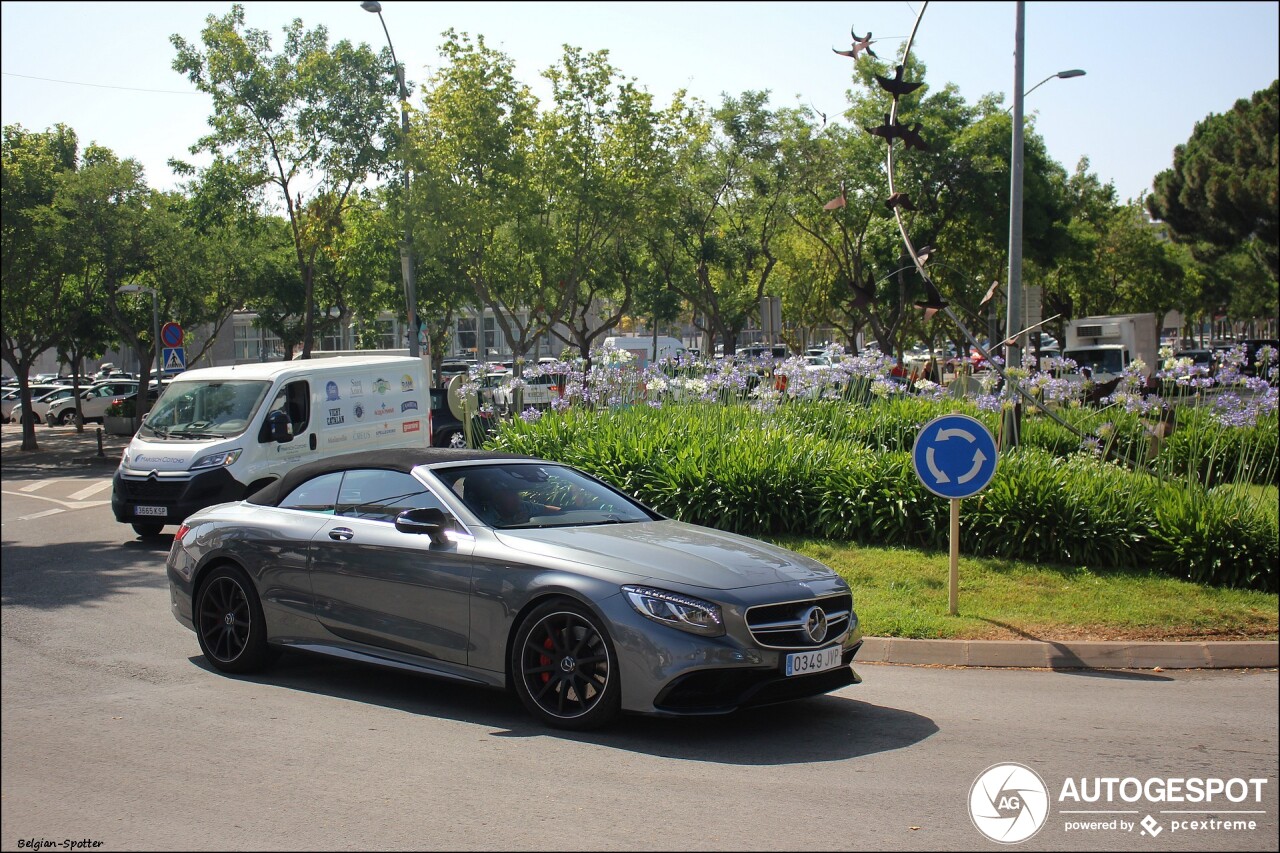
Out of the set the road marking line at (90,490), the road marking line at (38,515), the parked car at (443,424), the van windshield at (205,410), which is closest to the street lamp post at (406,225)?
the parked car at (443,424)

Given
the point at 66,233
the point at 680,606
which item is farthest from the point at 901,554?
the point at 66,233

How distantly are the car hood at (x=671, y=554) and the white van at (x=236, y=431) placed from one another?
8761mm

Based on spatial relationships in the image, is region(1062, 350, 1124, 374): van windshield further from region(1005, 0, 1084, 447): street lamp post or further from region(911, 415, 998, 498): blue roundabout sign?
region(911, 415, 998, 498): blue roundabout sign

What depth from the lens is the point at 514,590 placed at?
6.42 metres

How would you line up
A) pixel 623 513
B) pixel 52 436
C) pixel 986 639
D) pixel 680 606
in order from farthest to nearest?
pixel 52 436
pixel 986 639
pixel 623 513
pixel 680 606

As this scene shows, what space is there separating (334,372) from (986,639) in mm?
10411

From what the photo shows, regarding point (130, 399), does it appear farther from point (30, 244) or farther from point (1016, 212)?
point (1016, 212)

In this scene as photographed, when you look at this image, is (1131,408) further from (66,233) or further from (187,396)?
(66,233)

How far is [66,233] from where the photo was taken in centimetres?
3216

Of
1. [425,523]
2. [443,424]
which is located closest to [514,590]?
[425,523]

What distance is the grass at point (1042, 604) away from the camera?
8.80 metres

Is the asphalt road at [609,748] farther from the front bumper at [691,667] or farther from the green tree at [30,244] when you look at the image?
the green tree at [30,244]

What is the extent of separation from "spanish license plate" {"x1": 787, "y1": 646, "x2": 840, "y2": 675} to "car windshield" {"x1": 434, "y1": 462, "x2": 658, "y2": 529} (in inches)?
65.2

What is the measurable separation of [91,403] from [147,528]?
115ft
